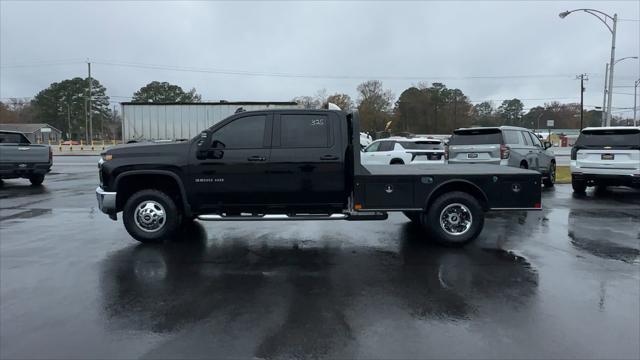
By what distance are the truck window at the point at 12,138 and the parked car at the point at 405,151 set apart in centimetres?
1243

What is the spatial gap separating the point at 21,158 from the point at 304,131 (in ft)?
42.8

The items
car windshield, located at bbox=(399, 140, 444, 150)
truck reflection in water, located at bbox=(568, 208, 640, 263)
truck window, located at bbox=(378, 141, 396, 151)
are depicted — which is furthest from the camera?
truck window, located at bbox=(378, 141, 396, 151)

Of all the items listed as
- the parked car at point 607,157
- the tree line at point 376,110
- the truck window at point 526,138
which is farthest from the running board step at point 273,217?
the tree line at point 376,110

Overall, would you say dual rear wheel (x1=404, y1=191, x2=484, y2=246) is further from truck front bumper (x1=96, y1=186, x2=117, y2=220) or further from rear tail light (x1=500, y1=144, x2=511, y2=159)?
rear tail light (x1=500, y1=144, x2=511, y2=159)

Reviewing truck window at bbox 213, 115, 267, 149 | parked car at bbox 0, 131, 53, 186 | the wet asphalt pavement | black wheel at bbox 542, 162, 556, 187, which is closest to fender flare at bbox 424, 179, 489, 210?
the wet asphalt pavement

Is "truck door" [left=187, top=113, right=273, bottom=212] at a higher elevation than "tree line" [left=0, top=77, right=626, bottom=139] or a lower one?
lower

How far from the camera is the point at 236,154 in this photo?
295 inches

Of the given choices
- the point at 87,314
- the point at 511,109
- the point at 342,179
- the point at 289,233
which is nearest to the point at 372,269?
the point at 342,179

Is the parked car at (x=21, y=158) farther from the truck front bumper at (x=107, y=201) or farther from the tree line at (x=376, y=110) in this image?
the tree line at (x=376, y=110)

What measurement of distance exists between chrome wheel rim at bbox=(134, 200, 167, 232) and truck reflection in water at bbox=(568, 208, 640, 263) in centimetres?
637

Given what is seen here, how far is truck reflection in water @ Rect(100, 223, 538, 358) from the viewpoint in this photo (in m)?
4.46

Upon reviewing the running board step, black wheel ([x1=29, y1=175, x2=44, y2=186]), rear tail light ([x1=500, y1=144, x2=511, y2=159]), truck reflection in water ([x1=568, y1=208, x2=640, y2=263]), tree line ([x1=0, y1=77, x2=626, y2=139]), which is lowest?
truck reflection in water ([x1=568, y1=208, x2=640, y2=263])

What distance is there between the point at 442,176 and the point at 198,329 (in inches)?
175

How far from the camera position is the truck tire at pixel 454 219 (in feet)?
24.8
